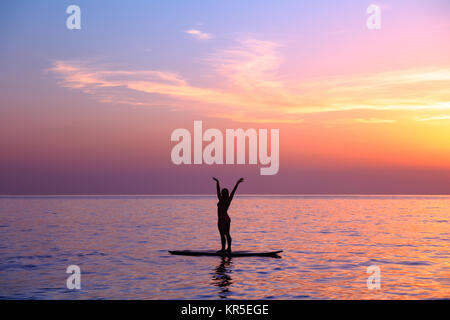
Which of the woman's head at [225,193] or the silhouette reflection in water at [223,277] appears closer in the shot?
the silhouette reflection in water at [223,277]

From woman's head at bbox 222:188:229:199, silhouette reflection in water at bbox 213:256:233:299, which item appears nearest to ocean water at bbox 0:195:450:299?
silhouette reflection in water at bbox 213:256:233:299

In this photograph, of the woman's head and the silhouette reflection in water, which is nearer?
the silhouette reflection in water

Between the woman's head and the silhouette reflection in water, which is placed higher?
the woman's head

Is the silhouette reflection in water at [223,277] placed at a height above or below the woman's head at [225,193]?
below

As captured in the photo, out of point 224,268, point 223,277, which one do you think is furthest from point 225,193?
point 223,277

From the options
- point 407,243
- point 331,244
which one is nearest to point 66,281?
point 331,244

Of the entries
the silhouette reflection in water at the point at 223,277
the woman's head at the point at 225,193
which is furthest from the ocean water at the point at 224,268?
the woman's head at the point at 225,193

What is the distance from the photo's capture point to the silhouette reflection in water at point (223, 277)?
15.7 m

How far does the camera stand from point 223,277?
1817 cm

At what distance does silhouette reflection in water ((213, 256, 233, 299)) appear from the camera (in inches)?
618

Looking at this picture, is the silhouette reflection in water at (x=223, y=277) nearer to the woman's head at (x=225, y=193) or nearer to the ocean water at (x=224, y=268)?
the ocean water at (x=224, y=268)

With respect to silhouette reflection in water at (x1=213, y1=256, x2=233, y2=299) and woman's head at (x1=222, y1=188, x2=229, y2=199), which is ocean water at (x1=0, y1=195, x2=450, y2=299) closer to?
silhouette reflection in water at (x1=213, y1=256, x2=233, y2=299)
